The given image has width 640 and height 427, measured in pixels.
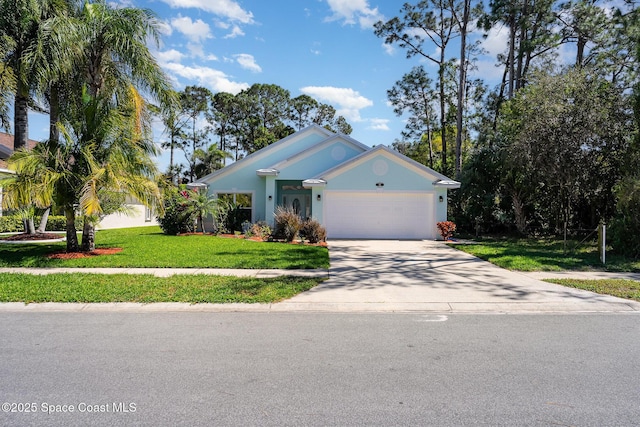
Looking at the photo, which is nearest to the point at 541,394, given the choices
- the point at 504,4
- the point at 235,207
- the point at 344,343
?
the point at 344,343

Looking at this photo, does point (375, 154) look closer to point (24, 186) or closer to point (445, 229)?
point (445, 229)

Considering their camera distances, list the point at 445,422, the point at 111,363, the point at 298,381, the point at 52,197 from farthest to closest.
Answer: the point at 52,197, the point at 111,363, the point at 298,381, the point at 445,422

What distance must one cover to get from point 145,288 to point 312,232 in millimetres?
9014

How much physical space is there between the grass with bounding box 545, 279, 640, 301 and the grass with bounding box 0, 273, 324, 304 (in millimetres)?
5671

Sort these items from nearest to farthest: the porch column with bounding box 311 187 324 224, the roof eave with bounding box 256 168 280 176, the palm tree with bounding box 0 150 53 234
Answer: the palm tree with bounding box 0 150 53 234, the porch column with bounding box 311 187 324 224, the roof eave with bounding box 256 168 280 176

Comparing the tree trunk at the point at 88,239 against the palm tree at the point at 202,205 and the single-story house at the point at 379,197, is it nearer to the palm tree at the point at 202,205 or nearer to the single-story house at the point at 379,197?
the palm tree at the point at 202,205

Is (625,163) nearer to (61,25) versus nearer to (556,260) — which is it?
(556,260)

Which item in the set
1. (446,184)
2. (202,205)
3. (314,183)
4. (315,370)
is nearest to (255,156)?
(202,205)

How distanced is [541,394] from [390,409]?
1508 mm

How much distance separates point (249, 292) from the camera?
7703mm

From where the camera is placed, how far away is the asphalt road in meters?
3.35

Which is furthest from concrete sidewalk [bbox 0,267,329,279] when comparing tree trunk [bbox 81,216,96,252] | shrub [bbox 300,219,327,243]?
shrub [bbox 300,219,327,243]

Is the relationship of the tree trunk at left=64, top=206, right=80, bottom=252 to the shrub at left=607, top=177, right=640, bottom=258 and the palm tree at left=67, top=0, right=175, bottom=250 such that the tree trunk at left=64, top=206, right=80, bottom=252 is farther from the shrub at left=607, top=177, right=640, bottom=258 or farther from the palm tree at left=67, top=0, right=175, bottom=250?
the shrub at left=607, top=177, right=640, bottom=258

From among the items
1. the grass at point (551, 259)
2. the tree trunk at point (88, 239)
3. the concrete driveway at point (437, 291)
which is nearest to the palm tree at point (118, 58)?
the tree trunk at point (88, 239)
